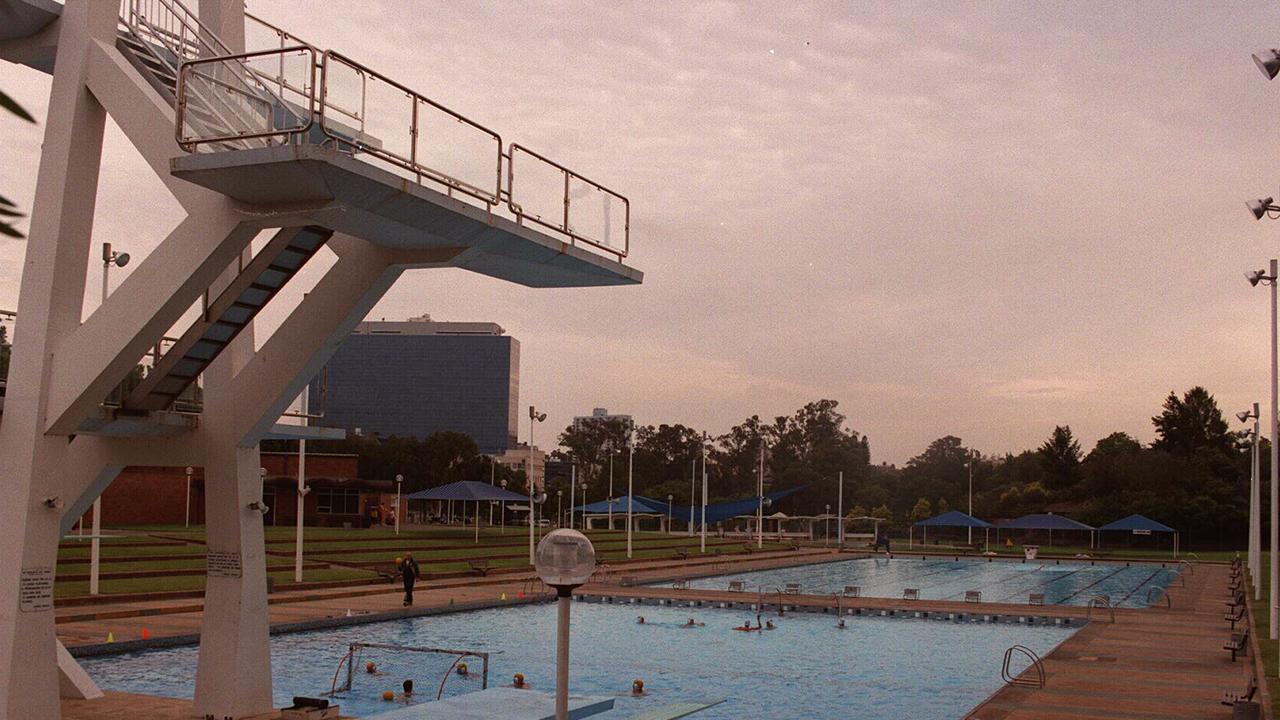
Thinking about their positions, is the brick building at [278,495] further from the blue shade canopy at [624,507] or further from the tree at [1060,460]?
the tree at [1060,460]

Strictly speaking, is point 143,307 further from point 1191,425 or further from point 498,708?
point 1191,425

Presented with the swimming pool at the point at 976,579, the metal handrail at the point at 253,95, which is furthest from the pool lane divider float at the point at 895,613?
the metal handrail at the point at 253,95

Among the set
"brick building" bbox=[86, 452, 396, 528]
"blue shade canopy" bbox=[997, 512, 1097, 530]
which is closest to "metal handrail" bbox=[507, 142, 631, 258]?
"brick building" bbox=[86, 452, 396, 528]

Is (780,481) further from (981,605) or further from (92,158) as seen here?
(92,158)

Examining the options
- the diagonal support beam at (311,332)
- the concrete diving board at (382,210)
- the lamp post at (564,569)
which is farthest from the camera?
the diagonal support beam at (311,332)

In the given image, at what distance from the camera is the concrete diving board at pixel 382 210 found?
10.0 meters

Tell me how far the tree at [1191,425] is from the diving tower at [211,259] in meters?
99.7

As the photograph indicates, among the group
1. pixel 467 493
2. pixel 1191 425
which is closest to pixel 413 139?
pixel 467 493

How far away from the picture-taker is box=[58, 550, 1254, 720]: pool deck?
16250mm

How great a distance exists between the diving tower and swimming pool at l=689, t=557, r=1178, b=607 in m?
27.4

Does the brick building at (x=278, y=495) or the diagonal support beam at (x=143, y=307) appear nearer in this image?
the diagonal support beam at (x=143, y=307)

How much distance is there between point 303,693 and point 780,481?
107m

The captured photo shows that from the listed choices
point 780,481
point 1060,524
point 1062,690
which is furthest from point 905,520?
point 1062,690

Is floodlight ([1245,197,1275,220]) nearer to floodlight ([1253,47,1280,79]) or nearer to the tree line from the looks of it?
floodlight ([1253,47,1280,79])
